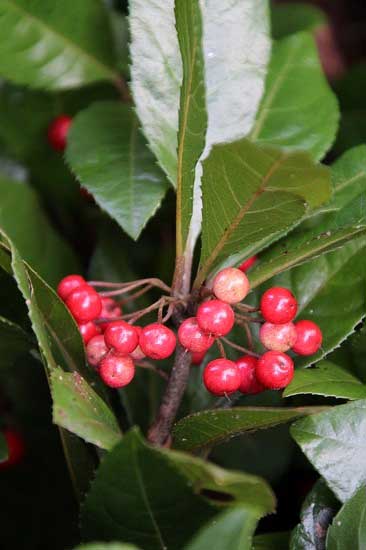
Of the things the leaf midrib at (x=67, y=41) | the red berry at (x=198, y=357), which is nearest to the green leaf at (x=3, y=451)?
the red berry at (x=198, y=357)

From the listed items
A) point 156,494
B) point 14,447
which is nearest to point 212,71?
point 156,494

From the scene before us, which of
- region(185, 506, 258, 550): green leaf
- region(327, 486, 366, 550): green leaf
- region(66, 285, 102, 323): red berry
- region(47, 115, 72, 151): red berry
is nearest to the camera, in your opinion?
region(185, 506, 258, 550): green leaf

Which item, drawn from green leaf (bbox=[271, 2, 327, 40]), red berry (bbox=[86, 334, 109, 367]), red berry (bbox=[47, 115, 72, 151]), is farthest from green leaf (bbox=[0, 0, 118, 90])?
red berry (bbox=[86, 334, 109, 367])

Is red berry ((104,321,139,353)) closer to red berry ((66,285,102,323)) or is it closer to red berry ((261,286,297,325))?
red berry ((66,285,102,323))

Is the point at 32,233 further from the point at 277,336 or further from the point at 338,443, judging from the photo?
the point at 338,443

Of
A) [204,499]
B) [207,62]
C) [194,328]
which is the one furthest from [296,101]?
[204,499]

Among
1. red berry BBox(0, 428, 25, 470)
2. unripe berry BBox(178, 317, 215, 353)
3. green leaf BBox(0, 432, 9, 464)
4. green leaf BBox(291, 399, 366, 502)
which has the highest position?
unripe berry BBox(178, 317, 215, 353)
